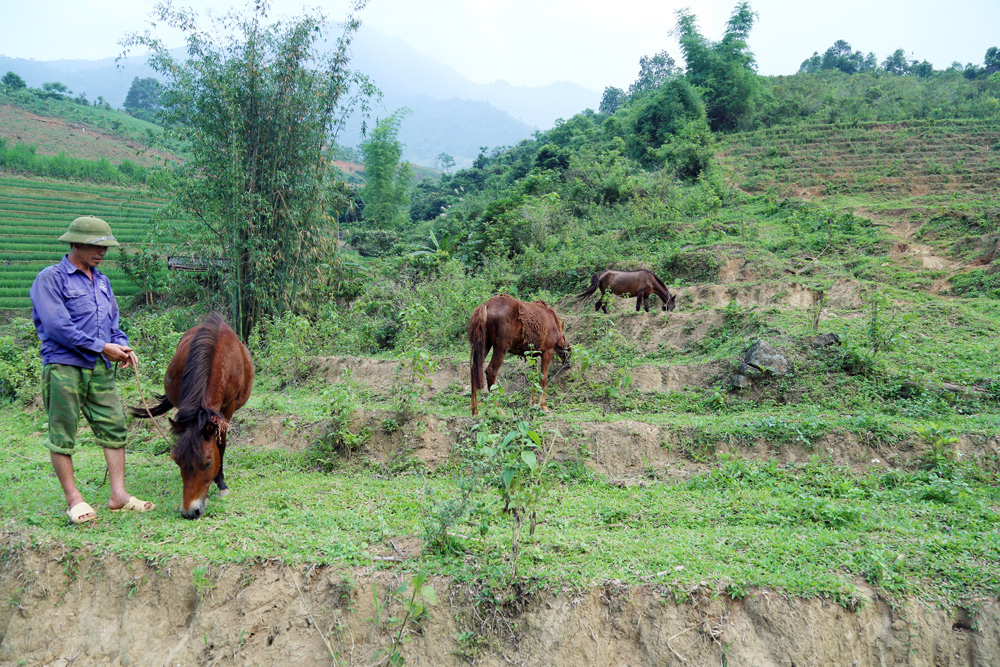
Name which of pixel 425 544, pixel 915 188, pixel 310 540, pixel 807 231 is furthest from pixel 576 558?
pixel 915 188

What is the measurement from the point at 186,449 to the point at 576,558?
3048 millimetres

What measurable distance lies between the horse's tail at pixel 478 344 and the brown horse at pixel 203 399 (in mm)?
2907

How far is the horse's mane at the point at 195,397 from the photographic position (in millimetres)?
4336

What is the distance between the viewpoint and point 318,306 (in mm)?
14961

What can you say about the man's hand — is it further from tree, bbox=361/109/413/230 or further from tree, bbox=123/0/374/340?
tree, bbox=361/109/413/230

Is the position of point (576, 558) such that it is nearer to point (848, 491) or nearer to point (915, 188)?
point (848, 491)

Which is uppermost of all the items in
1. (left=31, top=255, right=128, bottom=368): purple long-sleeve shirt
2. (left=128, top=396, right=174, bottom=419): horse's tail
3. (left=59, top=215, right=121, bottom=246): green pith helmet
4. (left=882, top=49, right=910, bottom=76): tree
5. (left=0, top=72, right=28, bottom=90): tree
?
(left=882, top=49, right=910, bottom=76): tree

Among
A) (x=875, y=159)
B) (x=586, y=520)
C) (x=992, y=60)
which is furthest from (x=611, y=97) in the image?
(x=586, y=520)

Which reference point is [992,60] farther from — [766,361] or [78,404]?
[78,404]

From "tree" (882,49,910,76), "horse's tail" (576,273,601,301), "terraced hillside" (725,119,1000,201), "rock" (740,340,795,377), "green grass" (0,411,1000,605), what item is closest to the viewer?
"green grass" (0,411,1000,605)

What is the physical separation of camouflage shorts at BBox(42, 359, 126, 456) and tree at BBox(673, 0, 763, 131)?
31.9 metres

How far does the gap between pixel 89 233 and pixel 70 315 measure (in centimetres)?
65

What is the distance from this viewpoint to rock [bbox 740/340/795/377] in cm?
798

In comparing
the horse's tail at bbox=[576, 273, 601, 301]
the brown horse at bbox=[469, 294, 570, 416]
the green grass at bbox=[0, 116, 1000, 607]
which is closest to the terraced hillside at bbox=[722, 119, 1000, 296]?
the green grass at bbox=[0, 116, 1000, 607]
